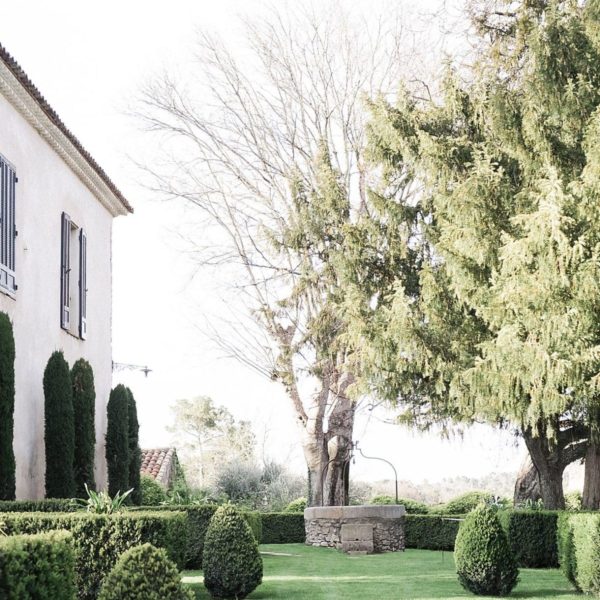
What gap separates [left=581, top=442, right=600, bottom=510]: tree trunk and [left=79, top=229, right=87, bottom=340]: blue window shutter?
10.1 metres

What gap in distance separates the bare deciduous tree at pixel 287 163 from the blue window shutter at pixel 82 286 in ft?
19.3

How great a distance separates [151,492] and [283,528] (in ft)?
12.2

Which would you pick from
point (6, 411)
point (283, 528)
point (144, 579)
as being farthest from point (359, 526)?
point (144, 579)

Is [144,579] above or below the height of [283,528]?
above

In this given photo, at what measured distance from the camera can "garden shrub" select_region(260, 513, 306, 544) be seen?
2655 centimetres

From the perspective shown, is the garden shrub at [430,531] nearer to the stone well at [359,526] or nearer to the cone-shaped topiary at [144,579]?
the stone well at [359,526]

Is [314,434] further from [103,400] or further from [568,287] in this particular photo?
[568,287]

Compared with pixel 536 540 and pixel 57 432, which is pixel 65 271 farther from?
pixel 536 540

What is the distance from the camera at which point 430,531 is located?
24.2m

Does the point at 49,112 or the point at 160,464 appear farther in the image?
the point at 160,464

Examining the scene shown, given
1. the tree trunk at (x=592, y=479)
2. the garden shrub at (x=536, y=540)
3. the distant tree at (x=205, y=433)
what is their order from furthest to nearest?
the distant tree at (x=205, y=433) → the tree trunk at (x=592, y=479) → the garden shrub at (x=536, y=540)

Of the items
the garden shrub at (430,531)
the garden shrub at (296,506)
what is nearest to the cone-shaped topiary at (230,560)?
the garden shrub at (430,531)

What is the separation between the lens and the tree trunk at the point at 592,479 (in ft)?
63.8

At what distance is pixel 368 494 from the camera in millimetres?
40438
